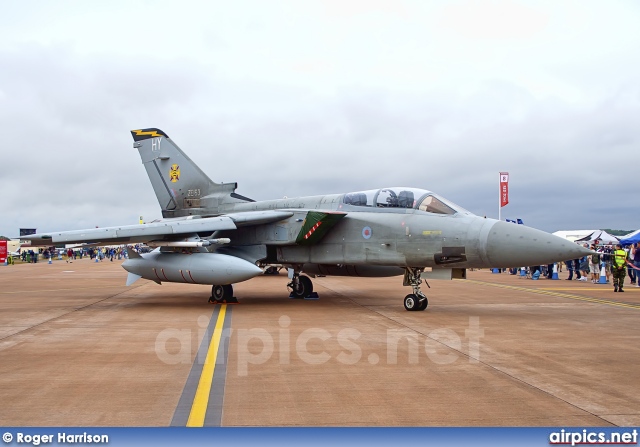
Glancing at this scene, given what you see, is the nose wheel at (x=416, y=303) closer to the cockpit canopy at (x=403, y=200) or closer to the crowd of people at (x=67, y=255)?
the cockpit canopy at (x=403, y=200)

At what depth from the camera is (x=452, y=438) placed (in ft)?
12.6

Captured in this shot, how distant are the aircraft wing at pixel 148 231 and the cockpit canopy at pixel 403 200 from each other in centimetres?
172

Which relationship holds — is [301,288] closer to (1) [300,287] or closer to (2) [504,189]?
(1) [300,287]

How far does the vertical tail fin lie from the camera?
17.9m

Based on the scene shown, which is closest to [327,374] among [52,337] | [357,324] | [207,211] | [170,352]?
[170,352]

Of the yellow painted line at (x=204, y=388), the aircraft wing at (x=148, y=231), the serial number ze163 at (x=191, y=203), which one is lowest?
the yellow painted line at (x=204, y=388)

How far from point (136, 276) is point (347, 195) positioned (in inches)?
224

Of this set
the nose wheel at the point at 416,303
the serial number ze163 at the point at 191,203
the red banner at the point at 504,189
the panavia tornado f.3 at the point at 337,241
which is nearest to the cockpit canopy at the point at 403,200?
the panavia tornado f.3 at the point at 337,241

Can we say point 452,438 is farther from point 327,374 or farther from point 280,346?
point 280,346

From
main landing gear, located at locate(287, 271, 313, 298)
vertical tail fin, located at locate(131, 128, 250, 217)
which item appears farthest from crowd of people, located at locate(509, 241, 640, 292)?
vertical tail fin, located at locate(131, 128, 250, 217)

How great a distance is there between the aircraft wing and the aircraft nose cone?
16.5 ft

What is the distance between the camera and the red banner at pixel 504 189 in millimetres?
33500

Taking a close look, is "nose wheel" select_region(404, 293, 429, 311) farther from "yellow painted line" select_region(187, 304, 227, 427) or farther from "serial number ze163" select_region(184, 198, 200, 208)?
"serial number ze163" select_region(184, 198, 200, 208)

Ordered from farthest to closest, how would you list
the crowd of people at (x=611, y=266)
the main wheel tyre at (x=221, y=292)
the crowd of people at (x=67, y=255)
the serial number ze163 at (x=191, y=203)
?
the crowd of people at (x=67, y=255) → the crowd of people at (x=611, y=266) → the serial number ze163 at (x=191, y=203) → the main wheel tyre at (x=221, y=292)
